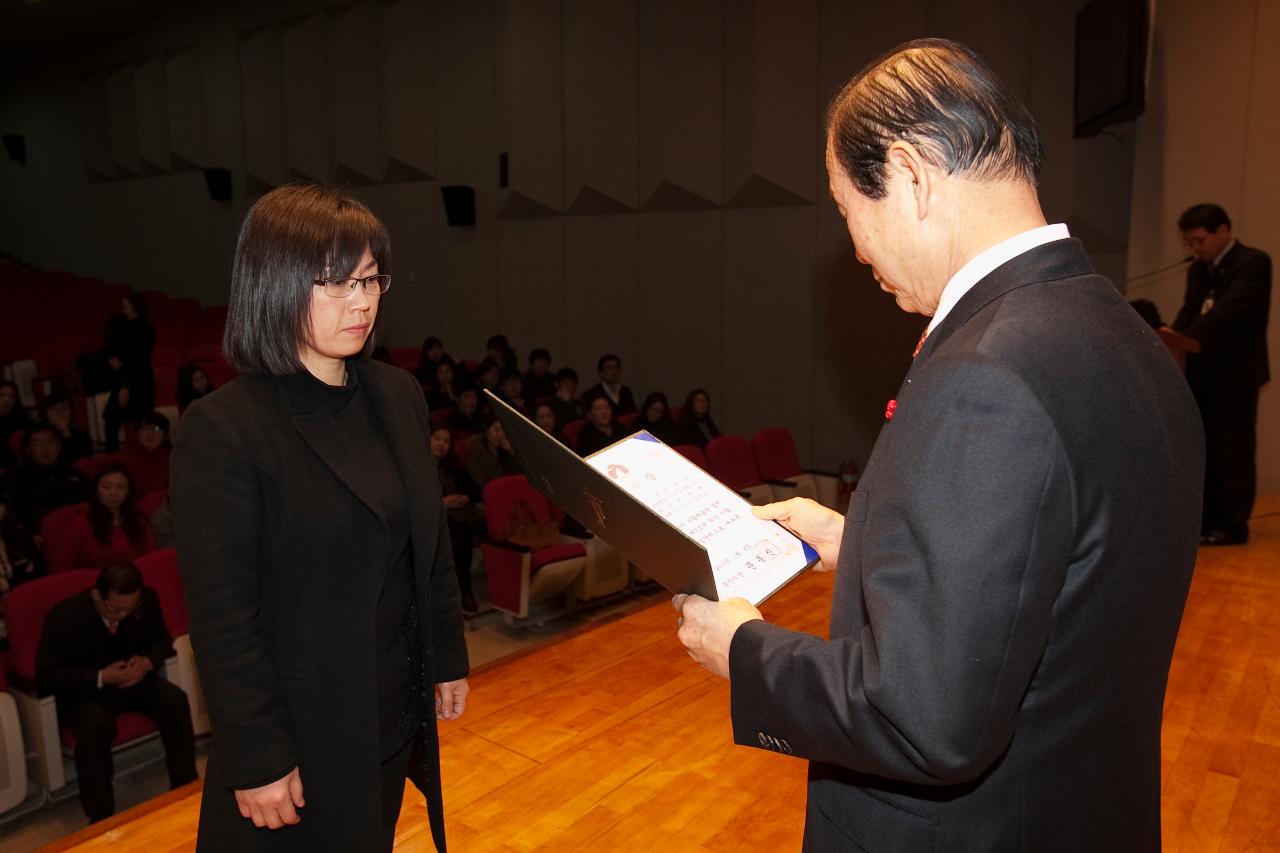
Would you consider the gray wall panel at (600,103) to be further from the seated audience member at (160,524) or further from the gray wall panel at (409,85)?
the seated audience member at (160,524)

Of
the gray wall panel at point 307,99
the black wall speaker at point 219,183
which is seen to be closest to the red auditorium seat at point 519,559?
the gray wall panel at point 307,99

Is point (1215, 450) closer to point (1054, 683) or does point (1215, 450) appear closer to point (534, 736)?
point (534, 736)

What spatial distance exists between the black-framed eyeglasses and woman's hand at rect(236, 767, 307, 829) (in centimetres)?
73

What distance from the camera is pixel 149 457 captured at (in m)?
5.39

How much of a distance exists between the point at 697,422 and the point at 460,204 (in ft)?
14.2

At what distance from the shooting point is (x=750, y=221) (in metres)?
7.84

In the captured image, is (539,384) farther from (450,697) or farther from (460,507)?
(450,697)

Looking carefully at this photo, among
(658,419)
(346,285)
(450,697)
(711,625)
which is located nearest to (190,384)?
(658,419)

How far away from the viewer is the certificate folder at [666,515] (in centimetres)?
116

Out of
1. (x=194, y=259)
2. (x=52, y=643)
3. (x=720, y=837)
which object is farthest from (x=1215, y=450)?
(x=194, y=259)

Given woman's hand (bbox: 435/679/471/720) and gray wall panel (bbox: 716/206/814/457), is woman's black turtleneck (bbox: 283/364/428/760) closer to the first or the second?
woman's hand (bbox: 435/679/471/720)

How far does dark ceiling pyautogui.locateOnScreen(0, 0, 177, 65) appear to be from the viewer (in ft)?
38.8

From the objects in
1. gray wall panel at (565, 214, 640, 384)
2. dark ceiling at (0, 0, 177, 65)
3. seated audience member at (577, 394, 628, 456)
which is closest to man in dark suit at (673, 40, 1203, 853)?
seated audience member at (577, 394, 628, 456)

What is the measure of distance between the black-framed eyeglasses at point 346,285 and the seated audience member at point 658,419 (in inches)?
196
